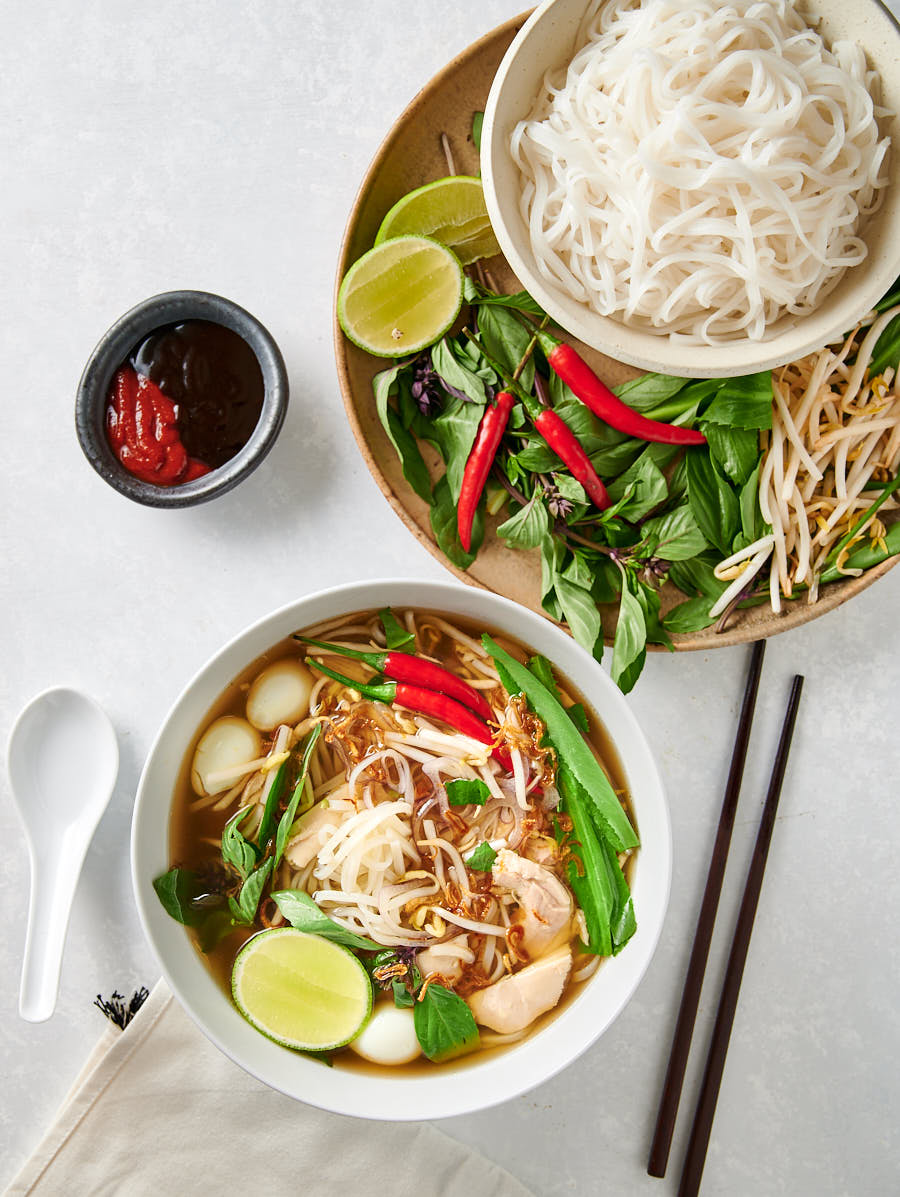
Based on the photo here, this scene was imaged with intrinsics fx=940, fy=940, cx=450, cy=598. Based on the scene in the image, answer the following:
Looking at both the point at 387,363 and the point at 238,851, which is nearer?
the point at 238,851

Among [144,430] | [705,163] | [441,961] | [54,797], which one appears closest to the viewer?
Answer: [705,163]

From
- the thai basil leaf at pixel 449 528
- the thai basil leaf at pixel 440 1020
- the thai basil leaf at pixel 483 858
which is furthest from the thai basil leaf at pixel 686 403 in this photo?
the thai basil leaf at pixel 440 1020

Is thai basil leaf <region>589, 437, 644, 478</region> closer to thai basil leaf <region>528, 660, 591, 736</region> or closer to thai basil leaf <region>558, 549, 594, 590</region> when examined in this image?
thai basil leaf <region>558, 549, 594, 590</region>

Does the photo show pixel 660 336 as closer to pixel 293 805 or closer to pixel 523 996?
pixel 293 805

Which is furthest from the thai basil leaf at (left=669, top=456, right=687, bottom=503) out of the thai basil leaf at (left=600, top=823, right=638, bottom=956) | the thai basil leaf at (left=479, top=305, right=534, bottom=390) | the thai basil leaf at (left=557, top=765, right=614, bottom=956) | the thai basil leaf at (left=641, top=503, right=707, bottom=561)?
the thai basil leaf at (left=600, top=823, right=638, bottom=956)

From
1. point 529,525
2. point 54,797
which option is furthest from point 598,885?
point 54,797

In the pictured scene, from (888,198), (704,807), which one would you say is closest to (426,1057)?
(704,807)
